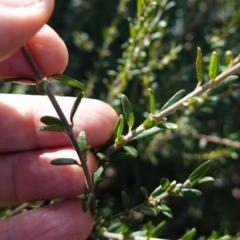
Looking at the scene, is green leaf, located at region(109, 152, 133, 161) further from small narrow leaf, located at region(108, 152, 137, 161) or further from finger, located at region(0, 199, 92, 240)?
finger, located at region(0, 199, 92, 240)

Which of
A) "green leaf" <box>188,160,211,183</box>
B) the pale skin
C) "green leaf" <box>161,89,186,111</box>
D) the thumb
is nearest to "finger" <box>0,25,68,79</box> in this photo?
the pale skin

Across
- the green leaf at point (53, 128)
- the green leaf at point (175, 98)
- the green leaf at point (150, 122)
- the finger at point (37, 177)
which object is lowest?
the finger at point (37, 177)

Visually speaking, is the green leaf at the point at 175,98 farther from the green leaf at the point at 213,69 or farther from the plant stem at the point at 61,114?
the plant stem at the point at 61,114

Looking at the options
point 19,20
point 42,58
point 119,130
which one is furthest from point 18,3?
point 119,130

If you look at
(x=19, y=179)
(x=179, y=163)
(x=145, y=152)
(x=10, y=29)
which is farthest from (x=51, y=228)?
(x=179, y=163)

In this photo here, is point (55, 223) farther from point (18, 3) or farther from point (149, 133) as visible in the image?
point (18, 3)

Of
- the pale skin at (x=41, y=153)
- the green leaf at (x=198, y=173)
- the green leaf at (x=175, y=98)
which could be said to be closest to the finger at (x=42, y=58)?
the pale skin at (x=41, y=153)

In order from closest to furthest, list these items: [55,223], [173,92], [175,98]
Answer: [175,98]
[55,223]
[173,92]
